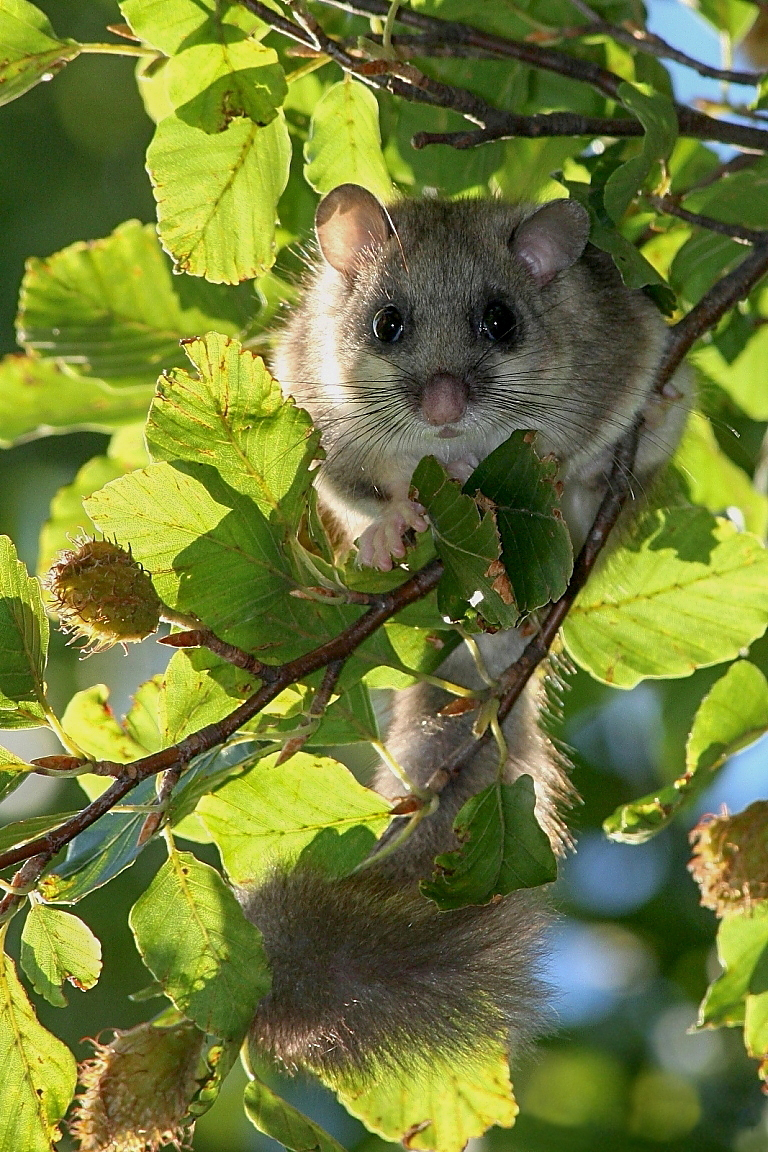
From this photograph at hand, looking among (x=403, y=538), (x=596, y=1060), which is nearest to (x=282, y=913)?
(x=403, y=538)

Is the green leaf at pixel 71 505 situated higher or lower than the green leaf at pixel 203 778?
lower

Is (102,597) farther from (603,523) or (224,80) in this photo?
(603,523)

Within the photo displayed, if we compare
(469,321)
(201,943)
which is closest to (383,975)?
(201,943)

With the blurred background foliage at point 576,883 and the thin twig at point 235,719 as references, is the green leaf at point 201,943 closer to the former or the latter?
the thin twig at point 235,719

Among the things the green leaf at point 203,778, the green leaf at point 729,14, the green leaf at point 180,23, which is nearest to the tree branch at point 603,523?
the green leaf at point 203,778

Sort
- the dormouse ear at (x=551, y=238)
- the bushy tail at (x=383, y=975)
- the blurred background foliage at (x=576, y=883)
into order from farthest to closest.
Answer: the blurred background foliage at (x=576, y=883) → the dormouse ear at (x=551, y=238) → the bushy tail at (x=383, y=975)

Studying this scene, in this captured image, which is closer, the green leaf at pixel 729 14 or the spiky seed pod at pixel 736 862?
the spiky seed pod at pixel 736 862
